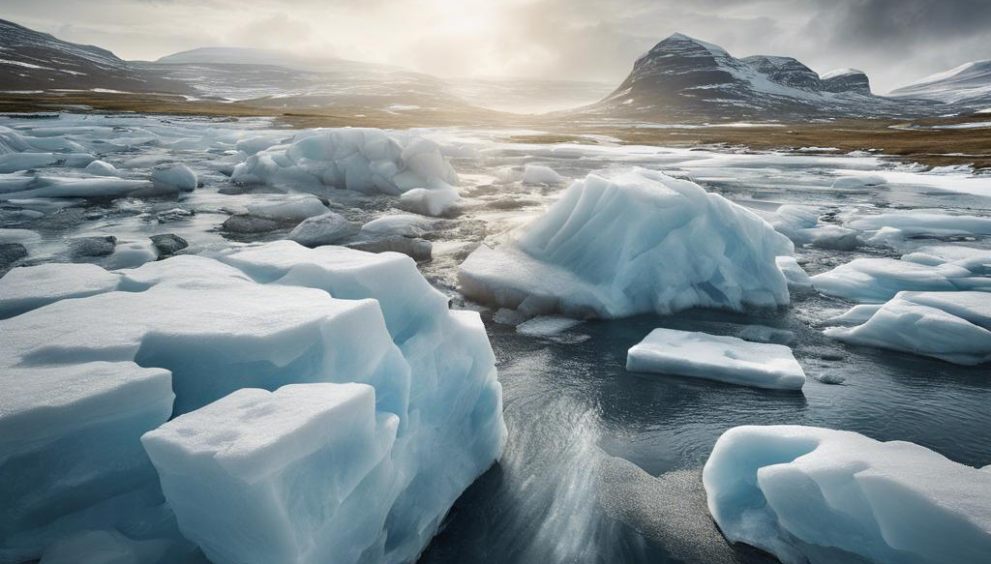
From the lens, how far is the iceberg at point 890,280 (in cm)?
789

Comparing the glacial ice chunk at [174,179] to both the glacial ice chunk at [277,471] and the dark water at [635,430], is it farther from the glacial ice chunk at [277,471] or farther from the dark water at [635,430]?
the glacial ice chunk at [277,471]

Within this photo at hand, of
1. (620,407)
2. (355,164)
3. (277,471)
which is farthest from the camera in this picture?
(355,164)

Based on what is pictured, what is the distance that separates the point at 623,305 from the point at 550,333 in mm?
1230

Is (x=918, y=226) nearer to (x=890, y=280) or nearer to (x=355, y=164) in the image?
(x=890, y=280)

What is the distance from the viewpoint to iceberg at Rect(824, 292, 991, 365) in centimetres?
604

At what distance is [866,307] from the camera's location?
23.8 ft

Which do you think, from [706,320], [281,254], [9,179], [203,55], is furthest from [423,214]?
[203,55]

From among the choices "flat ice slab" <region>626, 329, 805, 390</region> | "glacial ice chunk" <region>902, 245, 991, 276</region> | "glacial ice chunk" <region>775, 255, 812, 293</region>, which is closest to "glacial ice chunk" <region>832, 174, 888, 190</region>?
"glacial ice chunk" <region>902, 245, 991, 276</region>

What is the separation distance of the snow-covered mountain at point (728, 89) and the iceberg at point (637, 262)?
98318 mm

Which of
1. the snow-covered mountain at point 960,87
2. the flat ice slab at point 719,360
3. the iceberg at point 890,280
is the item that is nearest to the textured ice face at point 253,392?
the flat ice slab at point 719,360

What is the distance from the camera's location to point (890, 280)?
816 centimetres

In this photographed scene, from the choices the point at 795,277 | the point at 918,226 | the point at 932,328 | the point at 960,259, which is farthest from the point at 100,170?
the point at 918,226

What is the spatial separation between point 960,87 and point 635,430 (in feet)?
661

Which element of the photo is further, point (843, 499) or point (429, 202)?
point (429, 202)
